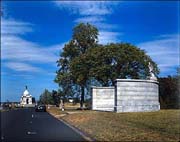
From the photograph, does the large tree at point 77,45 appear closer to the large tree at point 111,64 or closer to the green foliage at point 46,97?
the large tree at point 111,64

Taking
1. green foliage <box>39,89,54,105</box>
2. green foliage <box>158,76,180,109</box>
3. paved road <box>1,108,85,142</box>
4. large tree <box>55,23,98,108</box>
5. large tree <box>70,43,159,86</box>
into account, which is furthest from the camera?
green foliage <box>39,89,54,105</box>

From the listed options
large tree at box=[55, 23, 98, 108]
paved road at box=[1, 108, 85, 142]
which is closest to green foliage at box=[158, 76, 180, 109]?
large tree at box=[55, 23, 98, 108]

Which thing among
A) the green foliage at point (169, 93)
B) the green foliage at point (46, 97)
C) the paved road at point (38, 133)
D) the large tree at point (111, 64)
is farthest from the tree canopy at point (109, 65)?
the green foliage at point (46, 97)

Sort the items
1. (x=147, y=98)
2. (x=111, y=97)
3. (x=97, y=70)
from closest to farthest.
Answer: (x=147, y=98), (x=111, y=97), (x=97, y=70)

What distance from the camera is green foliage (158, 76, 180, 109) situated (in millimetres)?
55588

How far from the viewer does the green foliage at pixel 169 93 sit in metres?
55.6

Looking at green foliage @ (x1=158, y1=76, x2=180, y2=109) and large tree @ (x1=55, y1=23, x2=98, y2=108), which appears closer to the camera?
green foliage @ (x1=158, y1=76, x2=180, y2=109)

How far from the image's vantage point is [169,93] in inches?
2450

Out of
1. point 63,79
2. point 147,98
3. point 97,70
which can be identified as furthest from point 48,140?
point 63,79

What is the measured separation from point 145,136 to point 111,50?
158ft

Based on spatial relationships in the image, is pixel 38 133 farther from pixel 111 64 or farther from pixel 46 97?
pixel 46 97

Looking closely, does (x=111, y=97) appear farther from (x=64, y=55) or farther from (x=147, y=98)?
(x=64, y=55)

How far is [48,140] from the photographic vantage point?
1753cm

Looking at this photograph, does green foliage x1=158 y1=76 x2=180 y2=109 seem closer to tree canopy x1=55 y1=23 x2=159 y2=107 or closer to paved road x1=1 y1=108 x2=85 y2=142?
tree canopy x1=55 y1=23 x2=159 y2=107
